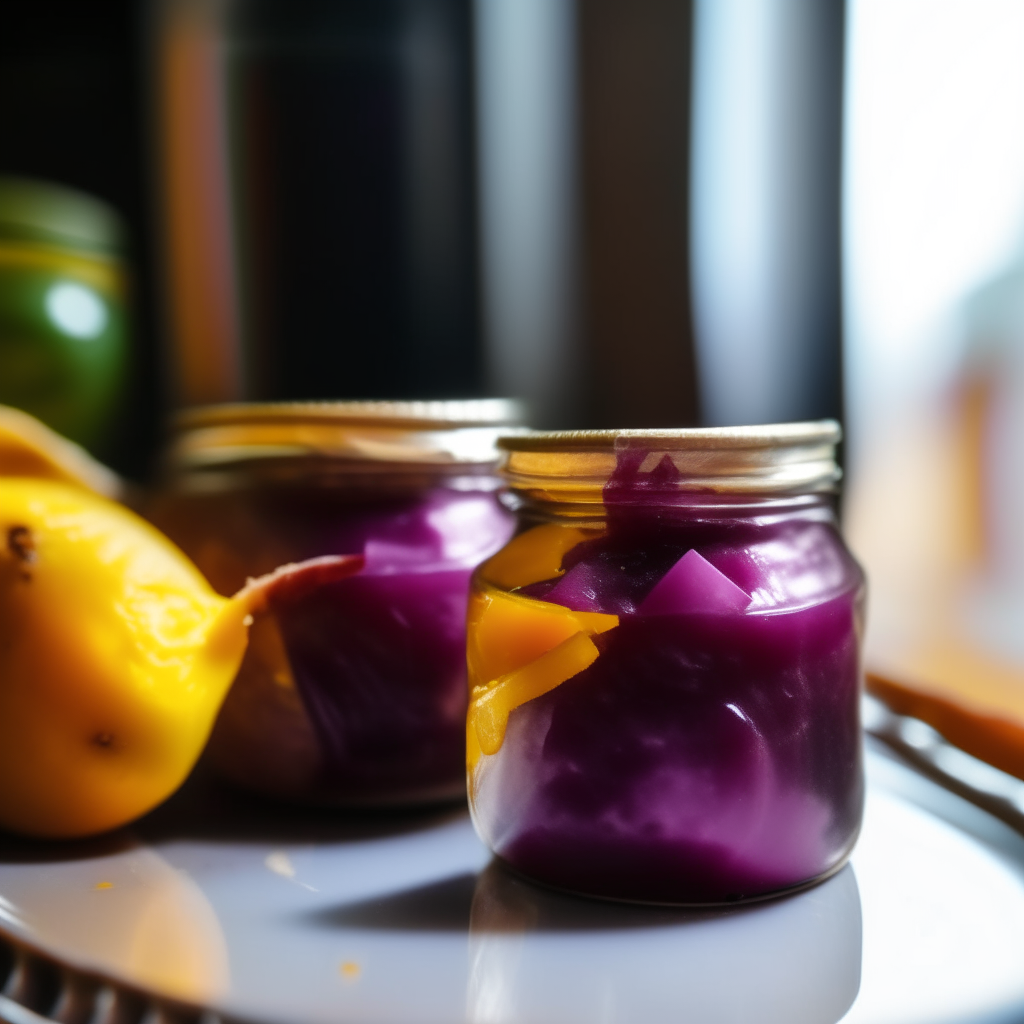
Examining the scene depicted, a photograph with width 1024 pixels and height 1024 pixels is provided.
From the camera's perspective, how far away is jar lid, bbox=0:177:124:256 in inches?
28.1

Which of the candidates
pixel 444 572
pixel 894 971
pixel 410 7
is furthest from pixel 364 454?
pixel 410 7

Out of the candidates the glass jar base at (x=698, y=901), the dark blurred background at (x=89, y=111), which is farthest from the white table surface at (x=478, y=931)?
the dark blurred background at (x=89, y=111)

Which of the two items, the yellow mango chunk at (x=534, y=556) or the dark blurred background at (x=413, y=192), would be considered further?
the dark blurred background at (x=413, y=192)

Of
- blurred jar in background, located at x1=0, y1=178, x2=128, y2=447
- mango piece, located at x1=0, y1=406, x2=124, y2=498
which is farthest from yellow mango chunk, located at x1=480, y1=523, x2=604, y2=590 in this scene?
blurred jar in background, located at x1=0, y1=178, x2=128, y2=447

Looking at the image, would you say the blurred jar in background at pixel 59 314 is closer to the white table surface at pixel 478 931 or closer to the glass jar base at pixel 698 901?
the white table surface at pixel 478 931

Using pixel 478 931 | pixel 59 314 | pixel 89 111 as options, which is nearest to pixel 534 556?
pixel 478 931

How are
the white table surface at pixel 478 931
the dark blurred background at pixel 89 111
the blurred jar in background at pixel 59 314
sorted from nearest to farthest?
1. the white table surface at pixel 478 931
2. the blurred jar in background at pixel 59 314
3. the dark blurred background at pixel 89 111

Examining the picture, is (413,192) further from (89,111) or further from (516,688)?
(516,688)

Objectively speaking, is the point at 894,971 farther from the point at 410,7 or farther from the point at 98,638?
the point at 410,7

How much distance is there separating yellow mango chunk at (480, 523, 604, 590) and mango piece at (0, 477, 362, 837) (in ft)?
0.27

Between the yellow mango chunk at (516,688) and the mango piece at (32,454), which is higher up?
the mango piece at (32,454)

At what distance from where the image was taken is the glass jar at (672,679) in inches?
16.3

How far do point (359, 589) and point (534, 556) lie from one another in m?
0.11

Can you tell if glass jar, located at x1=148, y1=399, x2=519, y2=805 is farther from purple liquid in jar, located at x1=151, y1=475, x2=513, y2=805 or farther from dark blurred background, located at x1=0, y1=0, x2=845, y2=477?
dark blurred background, located at x1=0, y1=0, x2=845, y2=477
